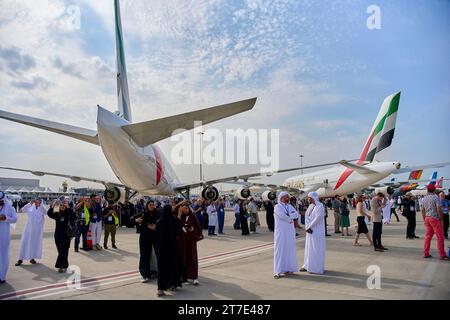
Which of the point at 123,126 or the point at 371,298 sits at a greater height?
the point at 123,126

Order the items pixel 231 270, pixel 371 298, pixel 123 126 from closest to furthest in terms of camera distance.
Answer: pixel 371 298 < pixel 231 270 < pixel 123 126

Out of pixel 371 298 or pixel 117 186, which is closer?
pixel 371 298

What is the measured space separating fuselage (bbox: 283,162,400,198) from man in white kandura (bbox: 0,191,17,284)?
21.2 metres

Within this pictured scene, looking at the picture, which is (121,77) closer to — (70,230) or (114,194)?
(114,194)

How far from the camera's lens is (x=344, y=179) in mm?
26484

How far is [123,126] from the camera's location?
1116 centimetres

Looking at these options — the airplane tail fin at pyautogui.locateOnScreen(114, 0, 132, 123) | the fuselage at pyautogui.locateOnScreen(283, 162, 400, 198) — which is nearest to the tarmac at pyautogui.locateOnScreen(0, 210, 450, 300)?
the airplane tail fin at pyautogui.locateOnScreen(114, 0, 132, 123)

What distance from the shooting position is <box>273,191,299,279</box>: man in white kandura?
7239mm

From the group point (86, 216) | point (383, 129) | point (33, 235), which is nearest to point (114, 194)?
point (86, 216)

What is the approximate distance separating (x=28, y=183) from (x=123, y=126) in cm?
12851

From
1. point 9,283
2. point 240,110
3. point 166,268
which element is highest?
point 240,110
